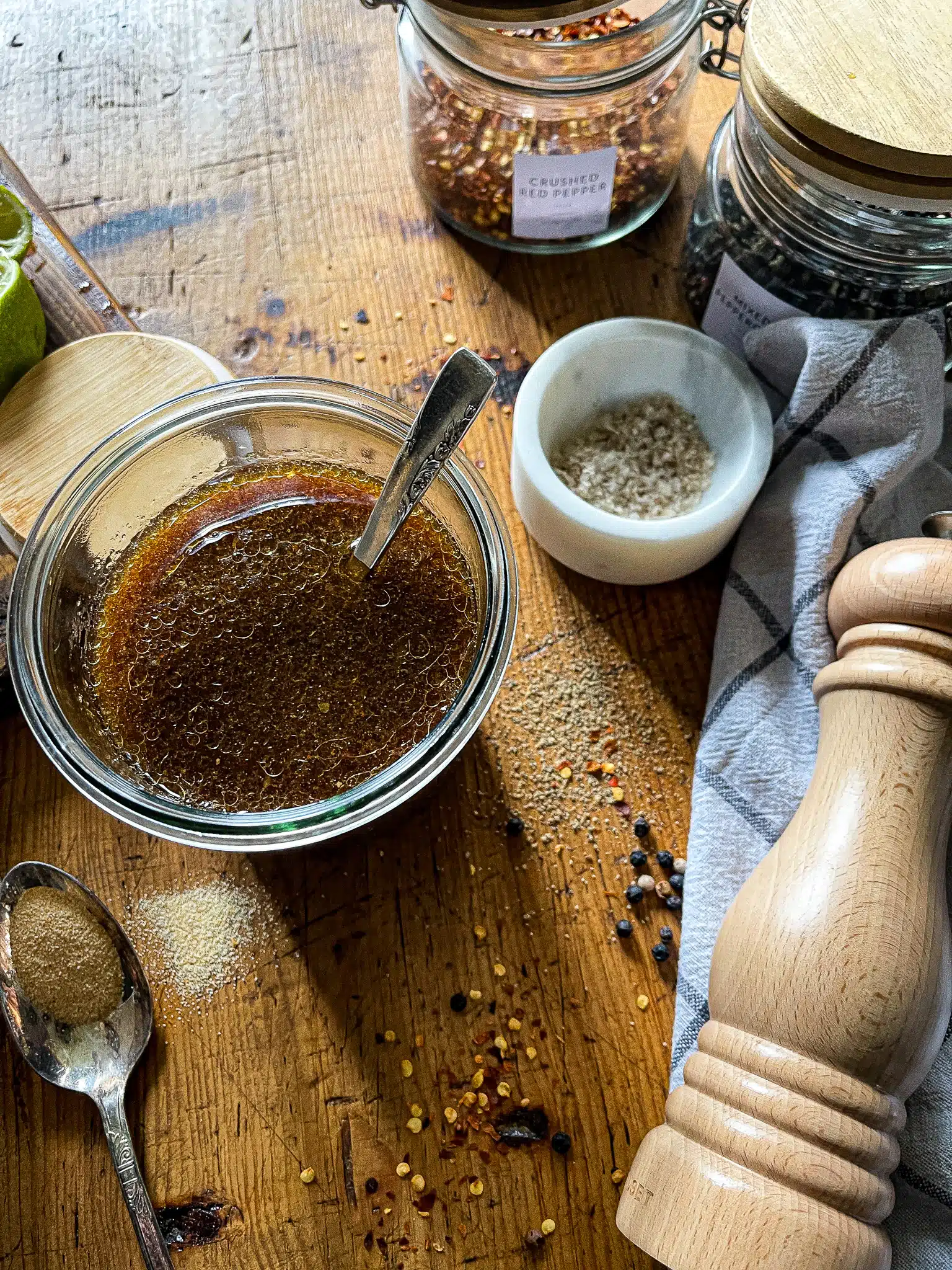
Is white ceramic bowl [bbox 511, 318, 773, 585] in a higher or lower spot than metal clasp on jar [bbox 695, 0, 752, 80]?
lower

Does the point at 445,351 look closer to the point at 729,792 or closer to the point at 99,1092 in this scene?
the point at 729,792

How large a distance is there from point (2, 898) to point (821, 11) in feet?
3.66

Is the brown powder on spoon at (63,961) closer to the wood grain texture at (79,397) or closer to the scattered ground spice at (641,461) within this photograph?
the wood grain texture at (79,397)

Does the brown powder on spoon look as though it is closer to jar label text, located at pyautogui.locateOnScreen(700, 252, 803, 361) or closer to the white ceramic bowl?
the white ceramic bowl

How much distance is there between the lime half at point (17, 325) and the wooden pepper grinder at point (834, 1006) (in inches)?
35.4

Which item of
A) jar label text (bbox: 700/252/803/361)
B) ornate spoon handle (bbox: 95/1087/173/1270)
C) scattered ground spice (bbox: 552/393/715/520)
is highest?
jar label text (bbox: 700/252/803/361)

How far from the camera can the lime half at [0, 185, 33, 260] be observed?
1.14m

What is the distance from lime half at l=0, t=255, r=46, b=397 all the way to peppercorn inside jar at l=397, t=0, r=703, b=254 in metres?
0.48

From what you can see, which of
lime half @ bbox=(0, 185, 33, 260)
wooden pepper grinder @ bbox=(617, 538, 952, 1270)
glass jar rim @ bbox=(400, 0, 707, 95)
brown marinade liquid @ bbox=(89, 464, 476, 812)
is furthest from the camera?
lime half @ bbox=(0, 185, 33, 260)

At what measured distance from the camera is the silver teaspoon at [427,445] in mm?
872

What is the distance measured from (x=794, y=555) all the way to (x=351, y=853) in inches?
21.9

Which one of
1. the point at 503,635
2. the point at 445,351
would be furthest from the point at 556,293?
the point at 503,635

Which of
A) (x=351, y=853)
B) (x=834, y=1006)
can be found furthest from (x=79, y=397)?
(x=834, y=1006)

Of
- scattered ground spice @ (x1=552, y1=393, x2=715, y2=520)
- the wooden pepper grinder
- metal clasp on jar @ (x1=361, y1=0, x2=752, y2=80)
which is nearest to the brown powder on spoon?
the wooden pepper grinder
